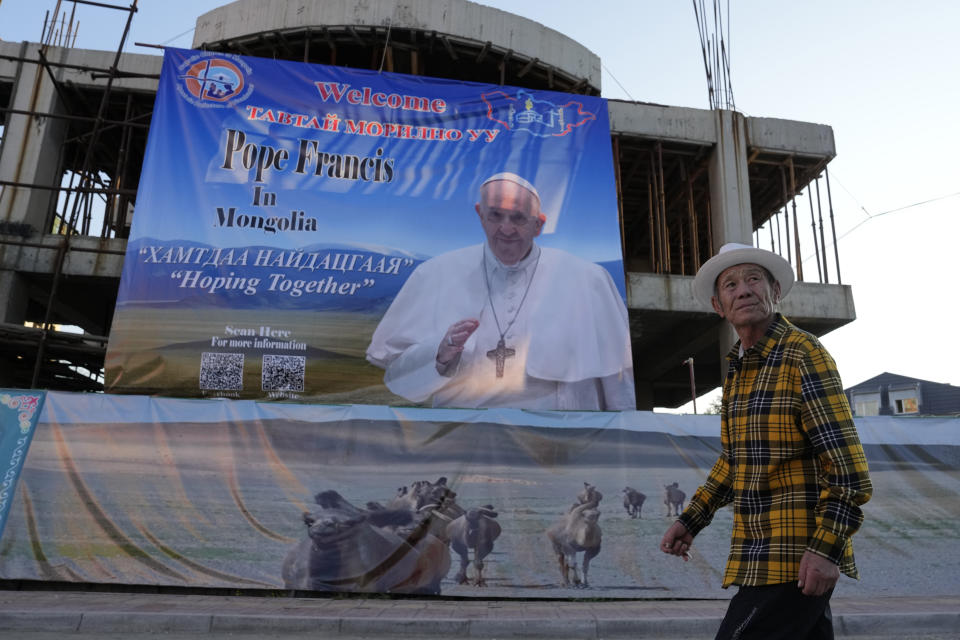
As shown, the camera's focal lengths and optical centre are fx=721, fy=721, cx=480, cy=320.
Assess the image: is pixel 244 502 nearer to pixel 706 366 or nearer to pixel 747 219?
pixel 747 219

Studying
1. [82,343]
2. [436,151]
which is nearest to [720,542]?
[436,151]

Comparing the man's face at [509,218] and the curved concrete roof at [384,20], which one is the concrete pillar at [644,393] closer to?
the curved concrete roof at [384,20]

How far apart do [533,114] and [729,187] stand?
4.45 m

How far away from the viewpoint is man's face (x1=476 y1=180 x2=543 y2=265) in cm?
1131

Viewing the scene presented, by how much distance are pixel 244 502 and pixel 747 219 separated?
10823 millimetres

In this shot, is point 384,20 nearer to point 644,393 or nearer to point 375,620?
point 375,620

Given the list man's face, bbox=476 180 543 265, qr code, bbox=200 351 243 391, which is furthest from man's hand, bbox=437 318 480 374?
qr code, bbox=200 351 243 391

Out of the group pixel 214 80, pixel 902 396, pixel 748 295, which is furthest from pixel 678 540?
pixel 902 396

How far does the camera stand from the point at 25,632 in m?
5.74

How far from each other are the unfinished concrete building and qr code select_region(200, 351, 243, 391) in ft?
10.6

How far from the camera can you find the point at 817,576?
6.66 feet

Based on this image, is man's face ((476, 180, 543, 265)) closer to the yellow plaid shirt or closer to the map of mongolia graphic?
the map of mongolia graphic

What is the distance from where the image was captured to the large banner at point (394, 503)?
23.4 ft

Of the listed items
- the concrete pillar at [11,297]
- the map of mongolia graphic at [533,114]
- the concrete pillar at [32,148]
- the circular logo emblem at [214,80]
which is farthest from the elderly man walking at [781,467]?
the concrete pillar at [32,148]
